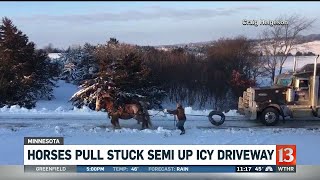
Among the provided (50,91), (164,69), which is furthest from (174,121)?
(50,91)

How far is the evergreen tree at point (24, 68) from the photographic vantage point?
319 inches

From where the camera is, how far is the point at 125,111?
8.73 metres

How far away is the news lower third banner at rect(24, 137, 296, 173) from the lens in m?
5.82

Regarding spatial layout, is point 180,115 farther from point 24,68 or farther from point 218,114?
point 24,68

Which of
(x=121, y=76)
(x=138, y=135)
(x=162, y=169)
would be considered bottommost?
(x=162, y=169)

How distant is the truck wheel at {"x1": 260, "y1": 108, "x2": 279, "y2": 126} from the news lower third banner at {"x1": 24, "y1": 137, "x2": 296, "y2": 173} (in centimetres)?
438

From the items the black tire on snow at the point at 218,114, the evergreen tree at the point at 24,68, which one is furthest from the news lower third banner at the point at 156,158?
Result: the black tire on snow at the point at 218,114

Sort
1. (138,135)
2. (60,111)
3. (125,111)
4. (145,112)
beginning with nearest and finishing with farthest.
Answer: (138,135), (125,111), (145,112), (60,111)

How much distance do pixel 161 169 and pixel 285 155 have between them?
55.2 inches

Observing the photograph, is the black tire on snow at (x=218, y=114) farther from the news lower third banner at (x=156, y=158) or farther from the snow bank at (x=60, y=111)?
the news lower third banner at (x=156, y=158)

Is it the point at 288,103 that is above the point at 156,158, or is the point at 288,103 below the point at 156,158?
above

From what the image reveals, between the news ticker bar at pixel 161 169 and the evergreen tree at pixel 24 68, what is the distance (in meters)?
2.29

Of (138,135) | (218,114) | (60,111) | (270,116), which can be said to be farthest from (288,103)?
(138,135)

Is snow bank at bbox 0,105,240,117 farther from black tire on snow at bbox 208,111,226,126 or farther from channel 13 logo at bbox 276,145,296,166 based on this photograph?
channel 13 logo at bbox 276,145,296,166
